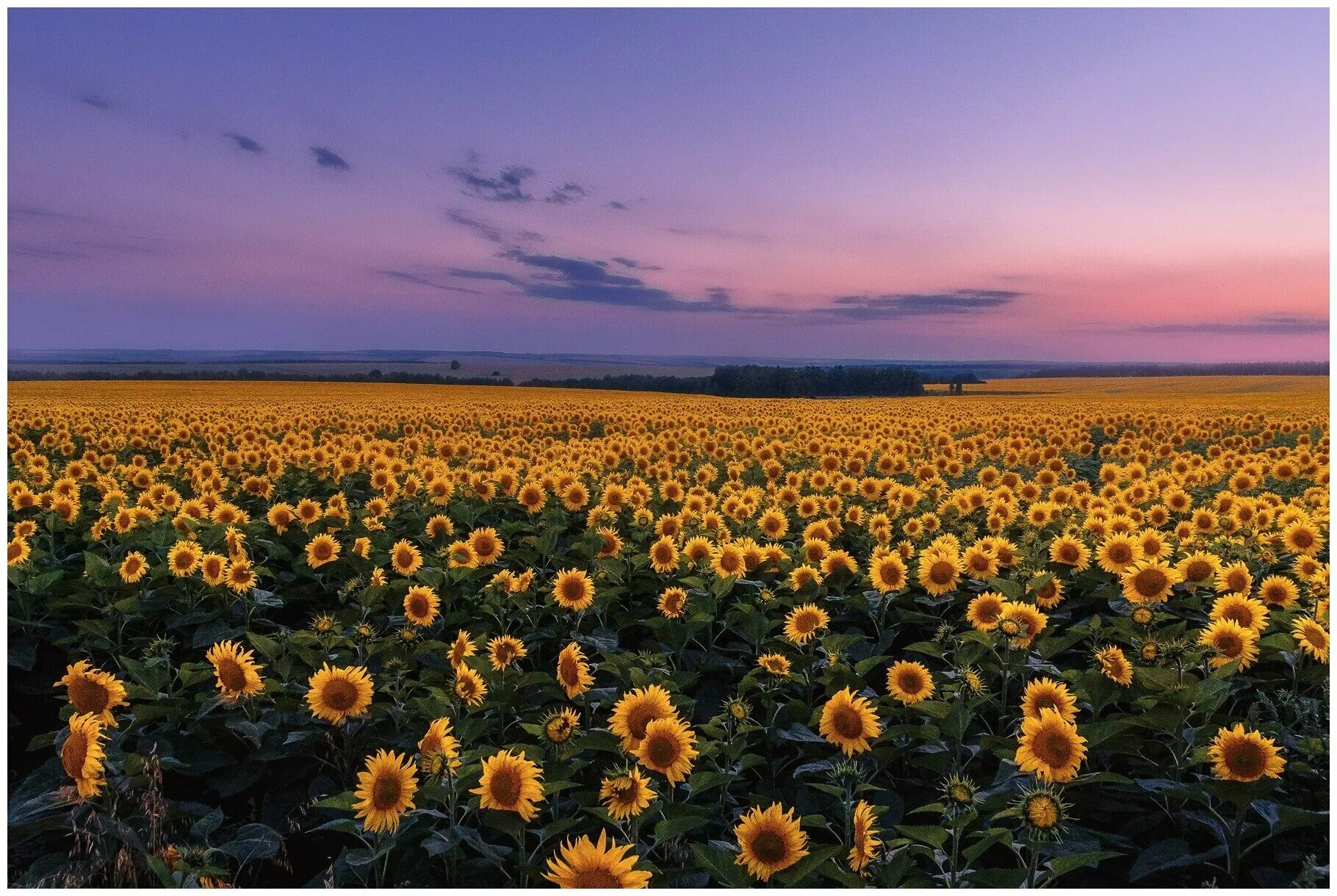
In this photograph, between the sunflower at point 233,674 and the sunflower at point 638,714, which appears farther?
the sunflower at point 233,674

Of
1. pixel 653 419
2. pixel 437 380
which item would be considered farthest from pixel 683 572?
pixel 437 380

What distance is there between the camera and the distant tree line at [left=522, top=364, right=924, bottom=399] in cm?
7831

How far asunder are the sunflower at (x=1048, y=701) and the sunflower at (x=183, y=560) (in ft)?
19.7

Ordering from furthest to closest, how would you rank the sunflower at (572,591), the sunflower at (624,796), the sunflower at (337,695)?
the sunflower at (572,591) < the sunflower at (337,695) < the sunflower at (624,796)

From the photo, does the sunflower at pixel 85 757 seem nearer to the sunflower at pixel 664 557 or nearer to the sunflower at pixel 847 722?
the sunflower at pixel 847 722

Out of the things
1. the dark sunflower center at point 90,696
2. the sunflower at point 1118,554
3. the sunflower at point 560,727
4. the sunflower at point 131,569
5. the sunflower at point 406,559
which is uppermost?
the sunflower at point 1118,554

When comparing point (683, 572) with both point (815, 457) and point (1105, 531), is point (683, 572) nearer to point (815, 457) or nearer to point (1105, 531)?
point (1105, 531)

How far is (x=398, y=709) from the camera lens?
4457 mm

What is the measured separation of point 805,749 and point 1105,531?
12.0ft

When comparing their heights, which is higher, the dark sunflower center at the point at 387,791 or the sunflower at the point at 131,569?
the sunflower at the point at 131,569

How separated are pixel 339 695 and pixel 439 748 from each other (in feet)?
3.58

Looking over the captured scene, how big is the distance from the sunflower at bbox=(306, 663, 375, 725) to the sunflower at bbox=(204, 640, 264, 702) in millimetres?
373

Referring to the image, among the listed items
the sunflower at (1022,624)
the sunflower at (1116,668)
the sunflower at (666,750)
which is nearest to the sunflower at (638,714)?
the sunflower at (666,750)

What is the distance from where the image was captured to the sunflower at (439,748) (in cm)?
350
